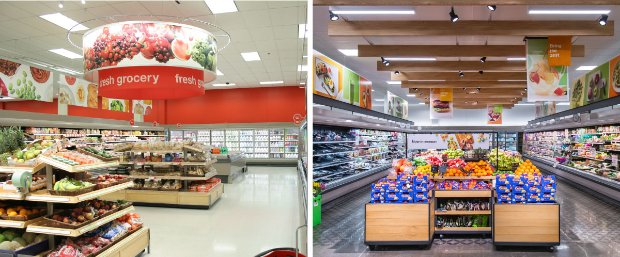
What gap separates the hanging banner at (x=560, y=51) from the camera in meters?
5.70

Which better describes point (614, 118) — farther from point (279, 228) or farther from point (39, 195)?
point (39, 195)

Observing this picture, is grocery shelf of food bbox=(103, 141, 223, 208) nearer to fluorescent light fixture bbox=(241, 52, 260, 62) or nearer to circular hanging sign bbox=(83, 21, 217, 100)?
fluorescent light fixture bbox=(241, 52, 260, 62)

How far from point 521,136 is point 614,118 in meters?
13.1

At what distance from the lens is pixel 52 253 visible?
3553 mm

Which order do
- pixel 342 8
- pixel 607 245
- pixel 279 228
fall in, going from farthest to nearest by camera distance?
pixel 279 228
pixel 342 8
pixel 607 245

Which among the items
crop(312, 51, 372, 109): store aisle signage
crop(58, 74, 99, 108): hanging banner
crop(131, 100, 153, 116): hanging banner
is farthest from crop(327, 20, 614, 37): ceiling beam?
crop(131, 100, 153, 116): hanging banner

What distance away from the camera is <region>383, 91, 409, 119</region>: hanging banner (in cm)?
1362

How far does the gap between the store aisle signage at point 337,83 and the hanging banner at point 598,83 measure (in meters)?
5.61

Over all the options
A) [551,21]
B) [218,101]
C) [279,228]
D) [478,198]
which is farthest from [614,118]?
[218,101]

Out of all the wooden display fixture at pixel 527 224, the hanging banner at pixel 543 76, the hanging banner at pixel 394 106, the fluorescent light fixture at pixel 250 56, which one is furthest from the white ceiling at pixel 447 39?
the hanging banner at pixel 394 106

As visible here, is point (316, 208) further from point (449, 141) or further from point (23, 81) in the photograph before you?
point (23, 81)

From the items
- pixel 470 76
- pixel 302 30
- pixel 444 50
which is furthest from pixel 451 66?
pixel 302 30

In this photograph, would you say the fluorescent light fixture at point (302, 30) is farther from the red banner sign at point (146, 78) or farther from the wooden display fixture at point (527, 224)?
the wooden display fixture at point (527, 224)

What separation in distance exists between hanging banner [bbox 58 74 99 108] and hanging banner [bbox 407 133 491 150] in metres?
7.09
